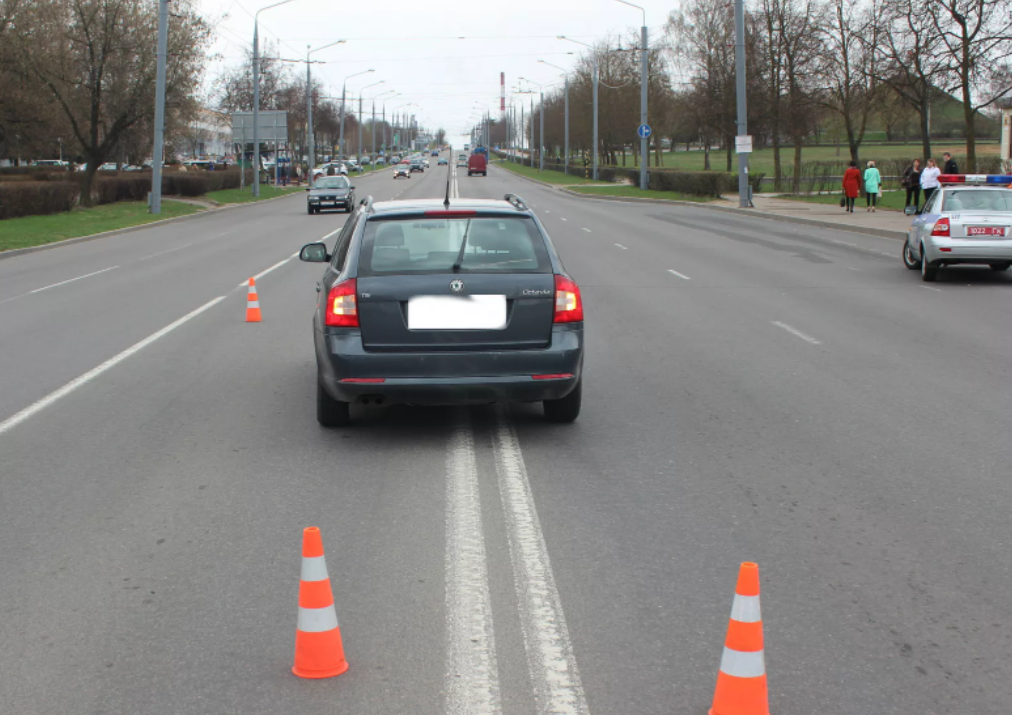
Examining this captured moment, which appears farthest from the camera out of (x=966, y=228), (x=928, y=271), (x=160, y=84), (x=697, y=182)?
(x=697, y=182)

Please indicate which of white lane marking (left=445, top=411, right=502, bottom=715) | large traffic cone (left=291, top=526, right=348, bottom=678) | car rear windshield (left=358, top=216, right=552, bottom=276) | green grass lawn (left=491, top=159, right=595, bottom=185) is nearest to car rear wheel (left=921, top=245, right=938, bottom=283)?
car rear windshield (left=358, top=216, right=552, bottom=276)

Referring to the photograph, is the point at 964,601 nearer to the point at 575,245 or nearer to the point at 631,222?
the point at 575,245

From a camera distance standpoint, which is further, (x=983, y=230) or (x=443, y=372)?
(x=983, y=230)

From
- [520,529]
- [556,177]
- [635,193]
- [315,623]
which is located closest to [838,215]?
[635,193]

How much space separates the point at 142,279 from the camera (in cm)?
1873

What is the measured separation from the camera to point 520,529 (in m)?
5.48

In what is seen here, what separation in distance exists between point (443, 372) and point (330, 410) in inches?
38.9

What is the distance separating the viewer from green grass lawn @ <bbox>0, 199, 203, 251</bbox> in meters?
28.4

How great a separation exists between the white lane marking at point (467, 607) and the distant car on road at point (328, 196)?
3745 centimetres

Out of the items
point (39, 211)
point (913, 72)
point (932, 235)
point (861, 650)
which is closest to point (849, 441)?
point (861, 650)

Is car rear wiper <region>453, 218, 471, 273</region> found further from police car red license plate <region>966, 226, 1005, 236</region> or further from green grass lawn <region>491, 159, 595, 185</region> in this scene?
green grass lawn <region>491, 159, 595, 185</region>

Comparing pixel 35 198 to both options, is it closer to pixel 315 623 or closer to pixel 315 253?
pixel 315 253

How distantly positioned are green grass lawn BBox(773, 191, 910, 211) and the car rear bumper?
32523 millimetres

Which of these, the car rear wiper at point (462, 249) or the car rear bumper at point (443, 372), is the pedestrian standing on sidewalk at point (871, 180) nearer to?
the car rear wiper at point (462, 249)
